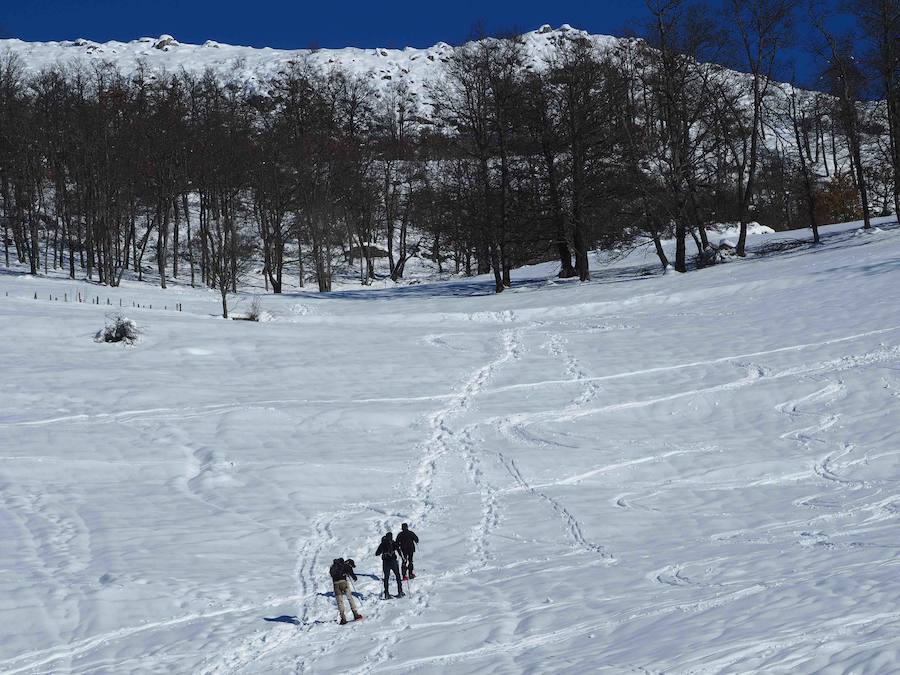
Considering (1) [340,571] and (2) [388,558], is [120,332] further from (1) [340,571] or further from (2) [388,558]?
(1) [340,571]

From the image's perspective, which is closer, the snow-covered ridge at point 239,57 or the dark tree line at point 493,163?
the dark tree line at point 493,163

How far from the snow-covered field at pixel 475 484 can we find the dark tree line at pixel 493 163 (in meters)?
8.06

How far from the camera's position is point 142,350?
2661 cm

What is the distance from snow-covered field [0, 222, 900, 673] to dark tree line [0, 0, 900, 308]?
26.4 feet

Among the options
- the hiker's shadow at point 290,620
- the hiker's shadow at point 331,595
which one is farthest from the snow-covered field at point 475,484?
the hiker's shadow at point 331,595

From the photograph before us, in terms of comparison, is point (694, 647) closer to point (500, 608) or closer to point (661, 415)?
point (500, 608)

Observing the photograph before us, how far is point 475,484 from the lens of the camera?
→ 58.1 feet

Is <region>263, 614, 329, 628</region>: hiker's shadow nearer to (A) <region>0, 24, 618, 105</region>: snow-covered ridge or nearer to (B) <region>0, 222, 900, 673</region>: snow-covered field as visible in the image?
(B) <region>0, 222, 900, 673</region>: snow-covered field

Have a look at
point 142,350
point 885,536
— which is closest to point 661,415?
point 885,536

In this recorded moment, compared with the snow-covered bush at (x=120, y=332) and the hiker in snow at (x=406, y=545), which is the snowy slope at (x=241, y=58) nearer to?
the snow-covered bush at (x=120, y=332)

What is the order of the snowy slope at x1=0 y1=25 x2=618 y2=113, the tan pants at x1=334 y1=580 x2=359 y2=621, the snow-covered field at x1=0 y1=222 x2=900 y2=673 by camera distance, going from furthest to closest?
1. the snowy slope at x1=0 y1=25 x2=618 y2=113
2. the tan pants at x1=334 y1=580 x2=359 y2=621
3. the snow-covered field at x1=0 y1=222 x2=900 y2=673

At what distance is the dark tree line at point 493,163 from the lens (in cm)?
3784

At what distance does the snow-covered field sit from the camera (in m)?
10.7

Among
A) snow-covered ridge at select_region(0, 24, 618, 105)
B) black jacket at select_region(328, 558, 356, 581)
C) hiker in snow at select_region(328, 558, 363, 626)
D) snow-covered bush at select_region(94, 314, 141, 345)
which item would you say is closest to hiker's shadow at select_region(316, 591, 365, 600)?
hiker in snow at select_region(328, 558, 363, 626)
